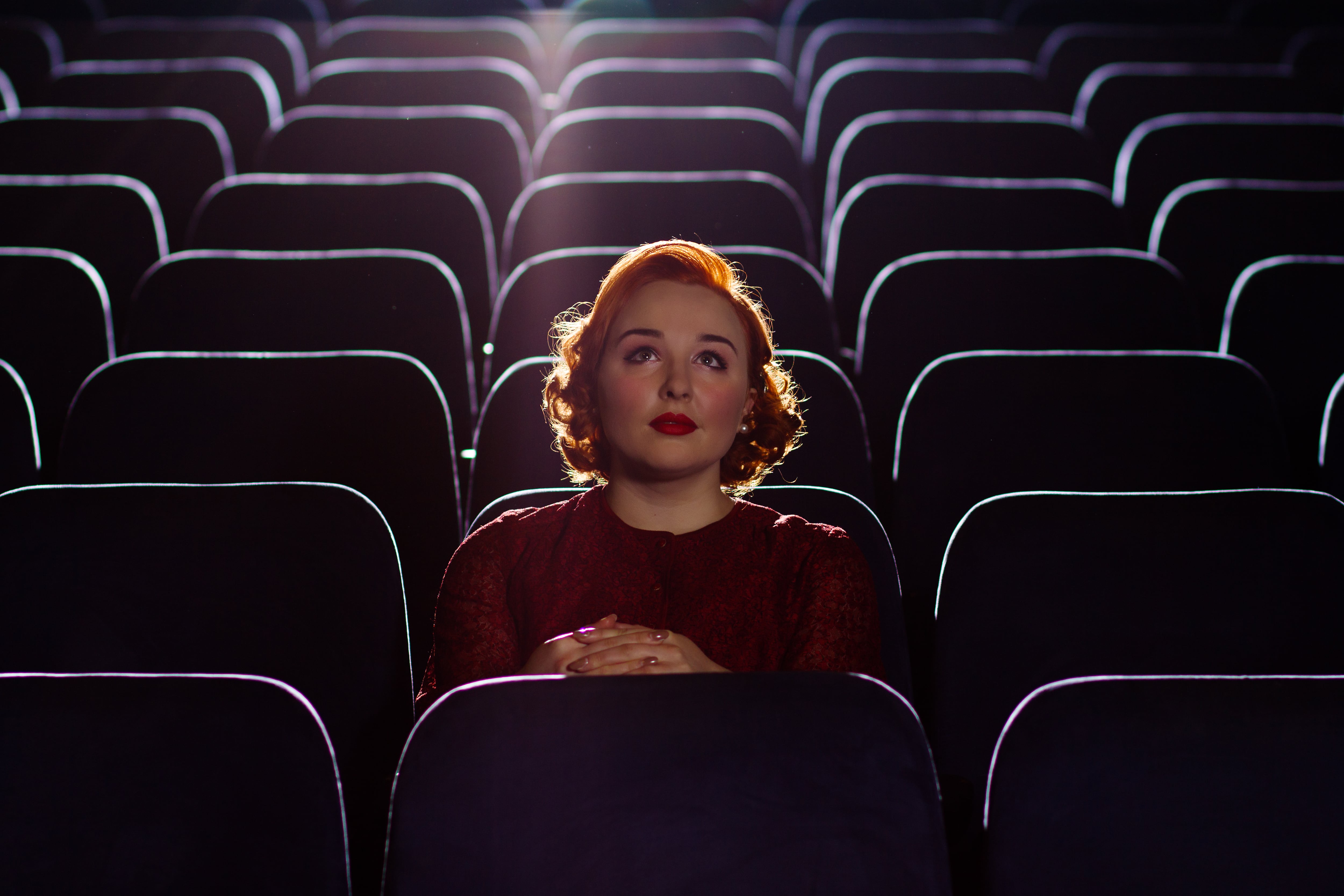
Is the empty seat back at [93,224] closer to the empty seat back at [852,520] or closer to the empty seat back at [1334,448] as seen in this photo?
the empty seat back at [852,520]

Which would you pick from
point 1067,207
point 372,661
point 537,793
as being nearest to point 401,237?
point 372,661

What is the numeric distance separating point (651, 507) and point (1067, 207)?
3.28ft

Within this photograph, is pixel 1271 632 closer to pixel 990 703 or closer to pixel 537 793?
pixel 990 703

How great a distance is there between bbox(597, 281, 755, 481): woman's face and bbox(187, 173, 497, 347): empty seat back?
2.42ft

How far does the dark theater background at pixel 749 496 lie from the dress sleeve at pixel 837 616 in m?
0.04

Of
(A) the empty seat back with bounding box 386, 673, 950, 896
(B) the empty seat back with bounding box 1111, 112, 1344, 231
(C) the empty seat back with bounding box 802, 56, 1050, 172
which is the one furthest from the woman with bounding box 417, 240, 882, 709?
(C) the empty seat back with bounding box 802, 56, 1050, 172

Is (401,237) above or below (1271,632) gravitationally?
Result: above

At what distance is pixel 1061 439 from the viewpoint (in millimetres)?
1023

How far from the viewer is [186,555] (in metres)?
0.81

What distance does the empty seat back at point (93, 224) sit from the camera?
58.9 inches

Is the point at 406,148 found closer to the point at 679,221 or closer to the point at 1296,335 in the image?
the point at 679,221

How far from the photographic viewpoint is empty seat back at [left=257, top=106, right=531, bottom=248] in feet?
5.92

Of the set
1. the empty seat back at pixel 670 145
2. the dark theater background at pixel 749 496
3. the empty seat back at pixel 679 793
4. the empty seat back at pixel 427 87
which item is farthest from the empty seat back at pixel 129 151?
the empty seat back at pixel 679 793

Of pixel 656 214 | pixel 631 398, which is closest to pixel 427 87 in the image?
pixel 656 214
